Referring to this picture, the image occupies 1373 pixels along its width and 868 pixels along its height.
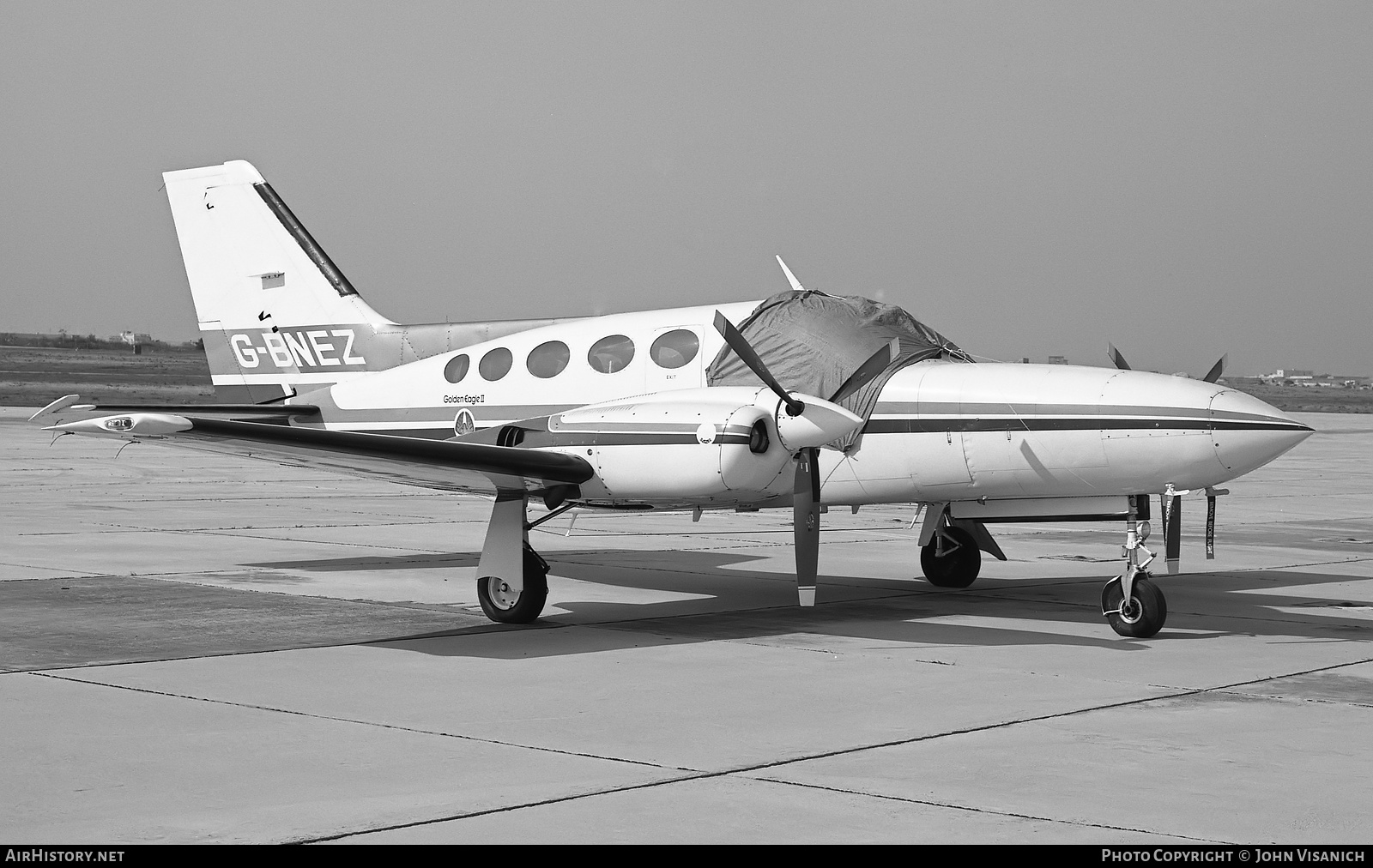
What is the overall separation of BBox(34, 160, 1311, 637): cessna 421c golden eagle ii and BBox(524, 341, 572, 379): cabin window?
0.7 inches

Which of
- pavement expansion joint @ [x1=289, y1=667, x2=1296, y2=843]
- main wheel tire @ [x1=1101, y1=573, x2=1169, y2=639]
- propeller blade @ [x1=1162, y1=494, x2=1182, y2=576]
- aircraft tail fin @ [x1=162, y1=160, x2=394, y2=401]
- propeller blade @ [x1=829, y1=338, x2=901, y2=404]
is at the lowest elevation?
pavement expansion joint @ [x1=289, y1=667, x2=1296, y2=843]

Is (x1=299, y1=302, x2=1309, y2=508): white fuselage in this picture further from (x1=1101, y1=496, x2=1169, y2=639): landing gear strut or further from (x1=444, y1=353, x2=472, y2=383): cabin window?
(x1=444, y1=353, x2=472, y2=383): cabin window

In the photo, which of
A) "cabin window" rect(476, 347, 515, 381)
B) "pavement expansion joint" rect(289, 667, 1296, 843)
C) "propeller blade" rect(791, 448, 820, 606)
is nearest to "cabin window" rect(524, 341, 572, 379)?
"cabin window" rect(476, 347, 515, 381)

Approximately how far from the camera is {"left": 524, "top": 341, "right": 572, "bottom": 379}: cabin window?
12586 millimetres

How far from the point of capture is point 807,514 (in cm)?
1045

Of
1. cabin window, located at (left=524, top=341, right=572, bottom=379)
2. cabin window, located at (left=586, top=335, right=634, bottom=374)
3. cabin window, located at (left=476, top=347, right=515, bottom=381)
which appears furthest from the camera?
cabin window, located at (left=476, top=347, right=515, bottom=381)

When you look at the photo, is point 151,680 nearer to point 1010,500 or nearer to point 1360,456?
point 1010,500

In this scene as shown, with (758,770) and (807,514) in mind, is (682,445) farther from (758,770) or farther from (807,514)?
(758,770)

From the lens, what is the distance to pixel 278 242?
51.1 feet

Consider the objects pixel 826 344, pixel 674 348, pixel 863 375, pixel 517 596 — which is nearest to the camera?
pixel 517 596

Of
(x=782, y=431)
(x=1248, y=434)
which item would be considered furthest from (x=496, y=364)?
(x=1248, y=434)

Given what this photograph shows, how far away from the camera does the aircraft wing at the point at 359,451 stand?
29.6ft

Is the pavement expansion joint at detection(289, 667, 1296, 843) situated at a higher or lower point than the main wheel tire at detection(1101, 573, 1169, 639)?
lower

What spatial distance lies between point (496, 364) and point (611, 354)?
131 centimetres
